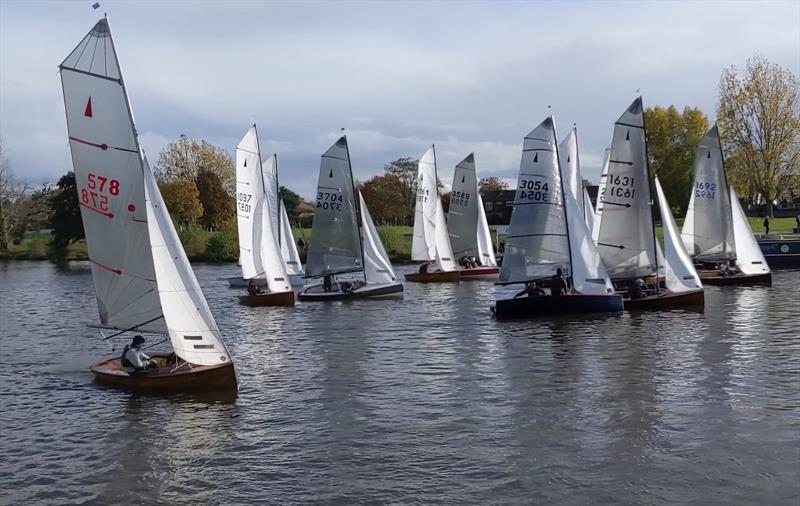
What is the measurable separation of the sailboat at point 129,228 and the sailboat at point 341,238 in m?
19.3

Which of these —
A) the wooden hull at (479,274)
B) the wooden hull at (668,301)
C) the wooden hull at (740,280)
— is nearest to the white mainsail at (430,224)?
the wooden hull at (479,274)

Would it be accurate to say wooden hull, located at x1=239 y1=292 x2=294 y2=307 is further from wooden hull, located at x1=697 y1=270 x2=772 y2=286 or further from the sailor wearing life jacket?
wooden hull, located at x1=697 y1=270 x2=772 y2=286

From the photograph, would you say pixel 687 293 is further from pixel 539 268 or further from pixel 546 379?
pixel 546 379

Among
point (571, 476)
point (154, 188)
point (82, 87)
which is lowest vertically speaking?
point (571, 476)

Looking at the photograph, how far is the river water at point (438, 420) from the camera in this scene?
40.3ft

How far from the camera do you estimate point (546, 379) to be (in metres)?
19.7

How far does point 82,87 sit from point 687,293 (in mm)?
22973

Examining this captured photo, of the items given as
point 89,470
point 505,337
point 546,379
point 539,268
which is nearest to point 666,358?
point 546,379

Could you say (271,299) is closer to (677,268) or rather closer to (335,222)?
(335,222)

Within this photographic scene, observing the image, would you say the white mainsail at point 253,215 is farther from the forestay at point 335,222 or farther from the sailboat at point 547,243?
the sailboat at point 547,243

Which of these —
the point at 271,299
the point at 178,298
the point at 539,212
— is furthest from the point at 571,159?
the point at 178,298

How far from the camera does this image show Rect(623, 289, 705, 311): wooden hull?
30.2 m

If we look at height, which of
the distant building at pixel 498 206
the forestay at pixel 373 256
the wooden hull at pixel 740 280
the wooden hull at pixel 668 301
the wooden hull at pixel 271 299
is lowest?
the wooden hull at pixel 668 301

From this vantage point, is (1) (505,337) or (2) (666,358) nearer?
(2) (666,358)
